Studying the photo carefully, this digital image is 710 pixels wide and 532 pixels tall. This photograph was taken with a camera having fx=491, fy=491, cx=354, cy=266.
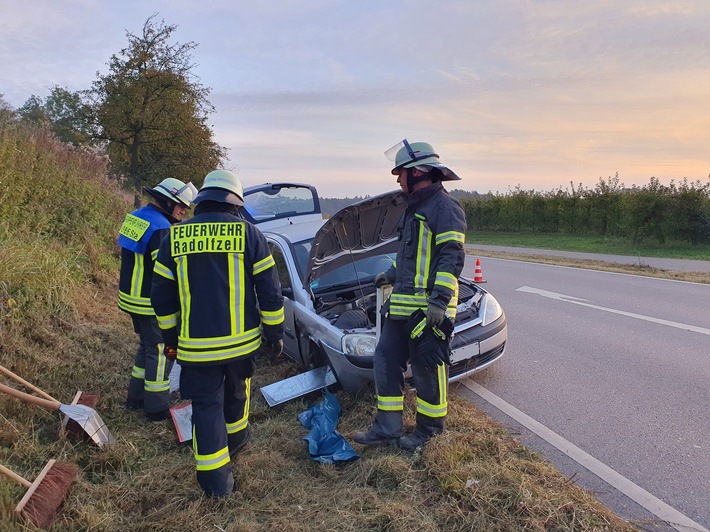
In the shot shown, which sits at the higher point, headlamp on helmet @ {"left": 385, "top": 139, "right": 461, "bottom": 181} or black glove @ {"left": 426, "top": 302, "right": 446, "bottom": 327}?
headlamp on helmet @ {"left": 385, "top": 139, "right": 461, "bottom": 181}

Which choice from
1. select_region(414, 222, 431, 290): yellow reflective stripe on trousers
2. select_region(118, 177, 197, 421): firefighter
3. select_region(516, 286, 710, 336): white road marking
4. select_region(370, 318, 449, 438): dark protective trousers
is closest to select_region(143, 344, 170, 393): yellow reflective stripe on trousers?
select_region(118, 177, 197, 421): firefighter

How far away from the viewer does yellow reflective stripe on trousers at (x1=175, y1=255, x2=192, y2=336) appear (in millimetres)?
2912

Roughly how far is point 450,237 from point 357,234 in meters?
1.83

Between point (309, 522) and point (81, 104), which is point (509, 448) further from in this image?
point (81, 104)

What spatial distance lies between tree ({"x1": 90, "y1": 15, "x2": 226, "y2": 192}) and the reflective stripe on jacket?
62.9ft

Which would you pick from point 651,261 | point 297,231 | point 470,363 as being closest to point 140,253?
point 297,231

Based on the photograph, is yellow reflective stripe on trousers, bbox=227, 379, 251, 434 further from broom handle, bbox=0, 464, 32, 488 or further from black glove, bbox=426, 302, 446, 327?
black glove, bbox=426, 302, 446, 327

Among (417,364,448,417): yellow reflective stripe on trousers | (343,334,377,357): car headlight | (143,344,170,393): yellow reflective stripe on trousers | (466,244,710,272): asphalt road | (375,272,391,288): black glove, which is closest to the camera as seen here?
(417,364,448,417): yellow reflective stripe on trousers

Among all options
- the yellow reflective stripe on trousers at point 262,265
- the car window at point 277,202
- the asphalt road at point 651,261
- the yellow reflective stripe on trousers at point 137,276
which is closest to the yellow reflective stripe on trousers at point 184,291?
the yellow reflective stripe on trousers at point 262,265

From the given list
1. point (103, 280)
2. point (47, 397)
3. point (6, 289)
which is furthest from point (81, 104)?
point (47, 397)

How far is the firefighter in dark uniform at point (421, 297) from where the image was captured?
314 cm

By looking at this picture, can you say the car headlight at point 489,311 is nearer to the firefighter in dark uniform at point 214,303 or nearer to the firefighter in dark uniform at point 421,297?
the firefighter in dark uniform at point 421,297

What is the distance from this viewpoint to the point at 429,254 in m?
3.28

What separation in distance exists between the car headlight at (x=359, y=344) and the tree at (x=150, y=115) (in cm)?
2017
